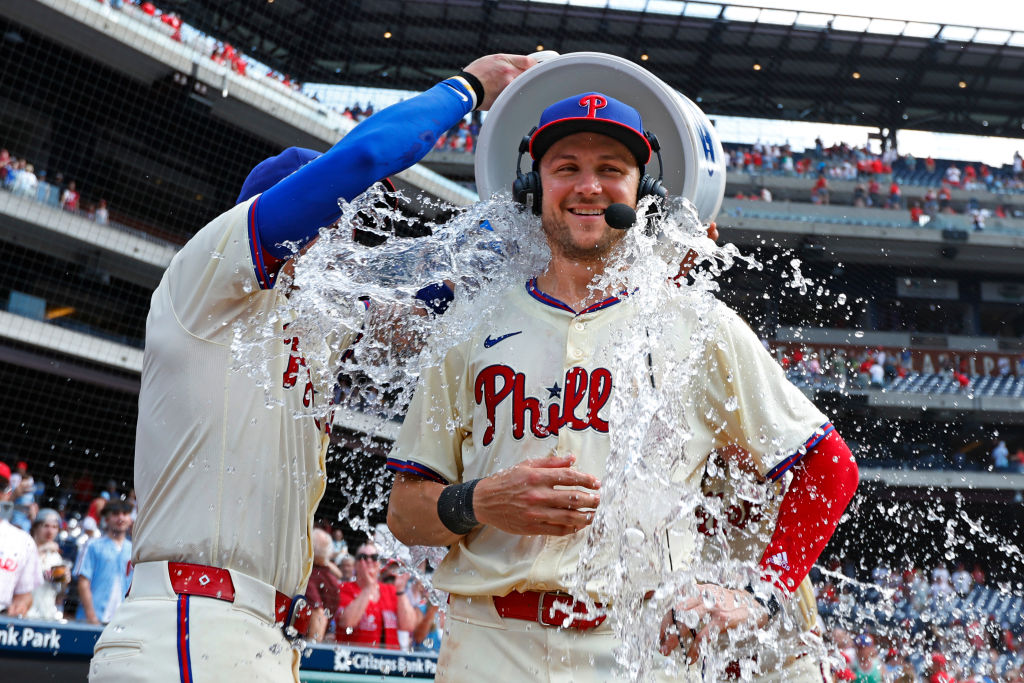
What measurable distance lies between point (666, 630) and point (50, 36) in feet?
57.8

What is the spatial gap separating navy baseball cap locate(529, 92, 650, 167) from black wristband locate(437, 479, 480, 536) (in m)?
0.94

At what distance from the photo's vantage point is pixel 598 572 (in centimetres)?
206

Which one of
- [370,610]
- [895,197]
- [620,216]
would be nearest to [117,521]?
[370,610]

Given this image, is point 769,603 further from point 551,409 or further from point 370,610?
point 370,610

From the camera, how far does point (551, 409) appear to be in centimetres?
223

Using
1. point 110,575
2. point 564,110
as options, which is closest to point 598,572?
point 564,110

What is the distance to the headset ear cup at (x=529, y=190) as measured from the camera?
258 cm

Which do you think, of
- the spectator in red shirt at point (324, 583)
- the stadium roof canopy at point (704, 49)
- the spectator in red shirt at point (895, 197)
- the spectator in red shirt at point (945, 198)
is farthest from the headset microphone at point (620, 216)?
the spectator in red shirt at point (945, 198)

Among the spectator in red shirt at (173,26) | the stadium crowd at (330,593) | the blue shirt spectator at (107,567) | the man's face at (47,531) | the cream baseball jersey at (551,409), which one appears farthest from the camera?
the spectator in red shirt at (173,26)

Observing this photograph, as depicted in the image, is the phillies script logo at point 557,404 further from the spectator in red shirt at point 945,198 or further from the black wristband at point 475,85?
the spectator in red shirt at point 945,198

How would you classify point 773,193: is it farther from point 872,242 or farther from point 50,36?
point 50,36

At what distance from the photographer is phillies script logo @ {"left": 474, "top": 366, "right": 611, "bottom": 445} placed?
221 centimetres

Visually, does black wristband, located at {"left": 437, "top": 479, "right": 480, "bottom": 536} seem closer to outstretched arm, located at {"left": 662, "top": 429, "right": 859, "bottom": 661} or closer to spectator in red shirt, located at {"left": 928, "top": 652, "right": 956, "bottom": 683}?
outstretched arm, located at {"left": 662, "top": 429, "right": 859, "bottom": 661}

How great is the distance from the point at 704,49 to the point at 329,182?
25.7 meters
